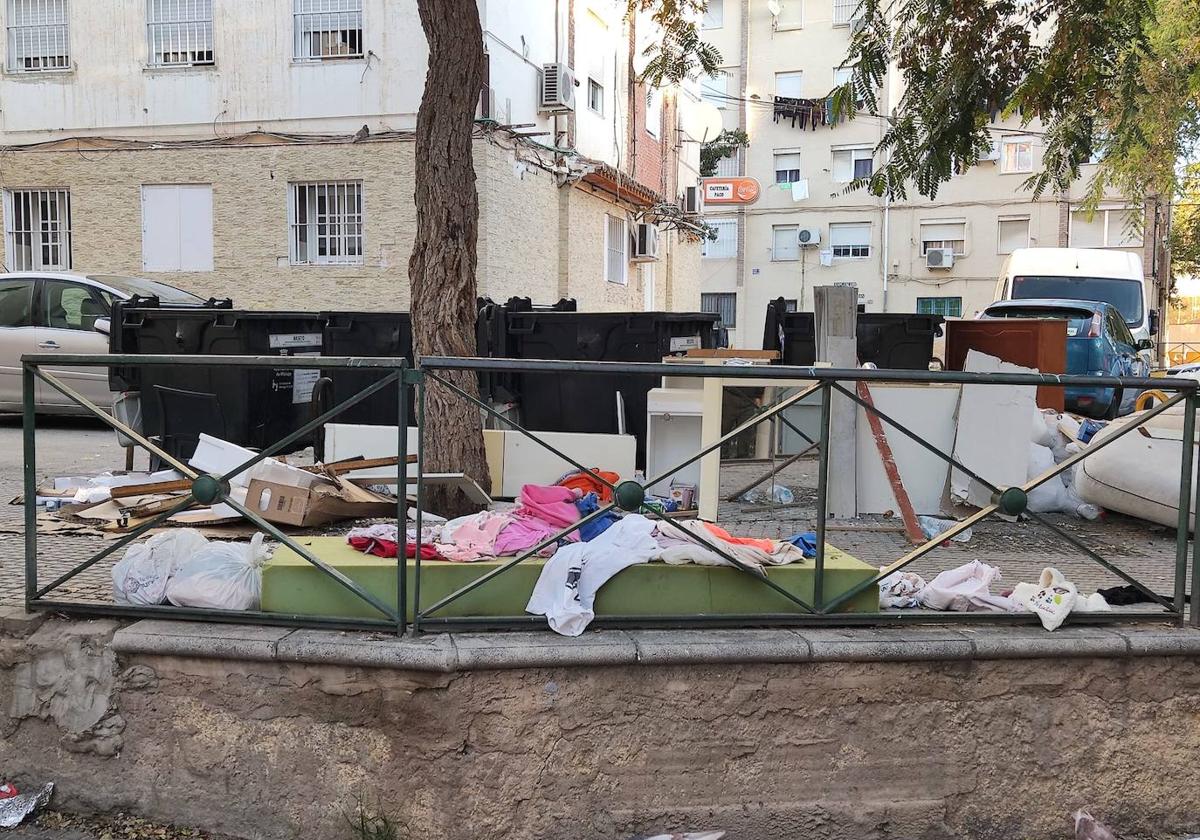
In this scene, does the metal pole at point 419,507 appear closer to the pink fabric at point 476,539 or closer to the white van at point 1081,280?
the pink fabric at point 476,539

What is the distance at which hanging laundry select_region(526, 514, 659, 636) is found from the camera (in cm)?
365

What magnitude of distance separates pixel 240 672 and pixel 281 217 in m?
13.1

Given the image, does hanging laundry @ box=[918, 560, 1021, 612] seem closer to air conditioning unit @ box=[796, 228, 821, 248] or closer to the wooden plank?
the wooden plank

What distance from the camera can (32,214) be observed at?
1641 cm

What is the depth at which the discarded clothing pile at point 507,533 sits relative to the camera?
3.90 metres

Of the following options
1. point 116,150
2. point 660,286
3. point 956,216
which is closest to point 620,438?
point 116,150

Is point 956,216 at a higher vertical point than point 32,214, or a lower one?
higher

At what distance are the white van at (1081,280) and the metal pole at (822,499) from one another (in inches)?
635

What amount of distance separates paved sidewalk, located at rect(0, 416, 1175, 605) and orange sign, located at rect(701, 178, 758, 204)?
27.7 m

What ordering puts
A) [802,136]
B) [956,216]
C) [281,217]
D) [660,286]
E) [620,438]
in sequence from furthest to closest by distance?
[802,136]
[956,216]
[660,286]
[281,217]
[620,438]

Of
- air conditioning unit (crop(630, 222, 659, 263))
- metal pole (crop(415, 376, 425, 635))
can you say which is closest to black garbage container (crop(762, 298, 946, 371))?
metal pole (crop(415, 376, 425, 635))

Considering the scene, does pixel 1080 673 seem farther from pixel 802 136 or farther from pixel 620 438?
pixel 802 136

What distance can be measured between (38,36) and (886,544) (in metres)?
16.0

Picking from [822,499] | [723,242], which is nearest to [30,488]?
[822,499]
